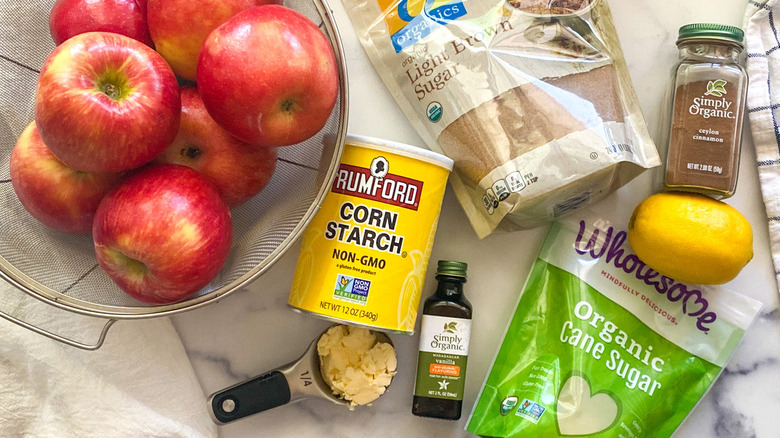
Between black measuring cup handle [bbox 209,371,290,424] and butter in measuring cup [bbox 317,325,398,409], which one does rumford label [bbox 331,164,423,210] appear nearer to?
butter in measuring cup [bbox 317,325,398,409]

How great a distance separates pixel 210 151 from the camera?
78cm

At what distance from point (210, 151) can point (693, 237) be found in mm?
623

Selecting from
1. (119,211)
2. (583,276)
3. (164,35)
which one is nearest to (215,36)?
(164,35)

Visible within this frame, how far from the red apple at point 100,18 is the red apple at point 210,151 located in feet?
0.32

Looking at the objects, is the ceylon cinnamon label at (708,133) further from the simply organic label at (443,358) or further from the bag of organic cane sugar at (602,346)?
the simply organic label at (443,358)

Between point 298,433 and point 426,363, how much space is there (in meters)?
0.24

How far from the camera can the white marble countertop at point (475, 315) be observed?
939 mm

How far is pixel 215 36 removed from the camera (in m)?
0.70

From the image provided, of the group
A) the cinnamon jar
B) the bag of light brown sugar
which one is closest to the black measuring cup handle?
the bag of light brown sugar

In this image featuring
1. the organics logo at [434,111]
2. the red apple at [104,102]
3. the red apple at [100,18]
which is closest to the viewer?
the red apple at [104,102]

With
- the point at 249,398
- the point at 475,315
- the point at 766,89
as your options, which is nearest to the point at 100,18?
the point at 249,398

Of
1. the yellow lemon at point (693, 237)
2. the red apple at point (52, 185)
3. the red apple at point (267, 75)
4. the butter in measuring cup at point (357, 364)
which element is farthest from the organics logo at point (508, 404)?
the red apple at point (52, 185)

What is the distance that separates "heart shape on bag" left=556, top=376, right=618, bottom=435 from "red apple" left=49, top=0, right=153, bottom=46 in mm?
755

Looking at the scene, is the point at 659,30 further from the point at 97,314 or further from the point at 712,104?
the point at 97,314
